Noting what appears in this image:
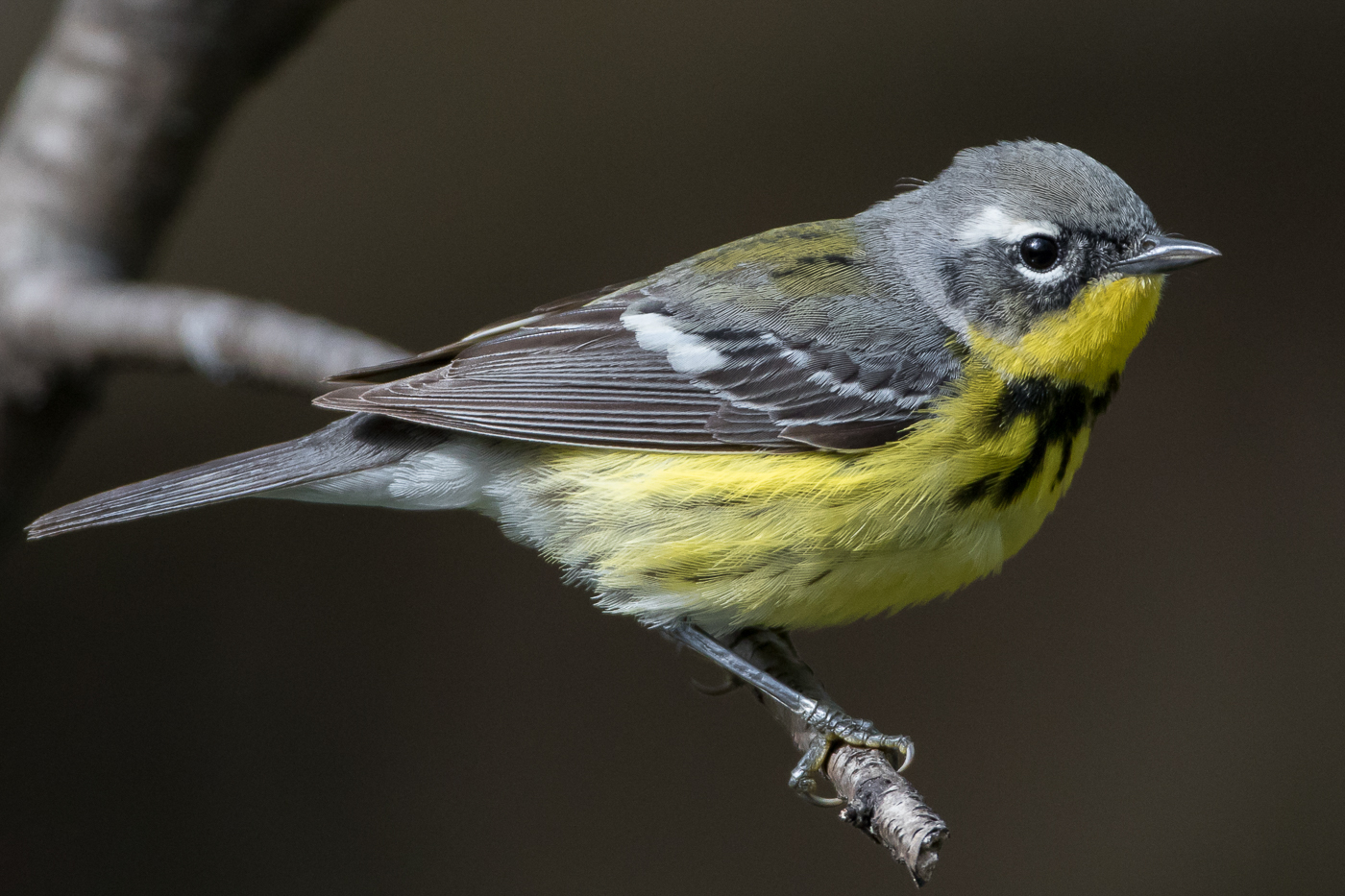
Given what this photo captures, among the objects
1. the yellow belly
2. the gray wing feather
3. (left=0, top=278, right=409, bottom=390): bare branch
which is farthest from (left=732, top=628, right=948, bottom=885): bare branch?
(left=0, top=278, right=409, bottom=390): bare branch

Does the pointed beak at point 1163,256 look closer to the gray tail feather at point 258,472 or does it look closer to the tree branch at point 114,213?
the gray tail feather at point 258,472

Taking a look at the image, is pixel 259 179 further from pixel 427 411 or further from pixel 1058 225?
pixel 1058 225

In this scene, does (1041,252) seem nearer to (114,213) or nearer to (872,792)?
(872,792)

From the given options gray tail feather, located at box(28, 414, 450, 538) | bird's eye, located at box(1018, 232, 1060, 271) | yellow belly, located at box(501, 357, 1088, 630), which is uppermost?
gray tail feather, located at box(28, 414, 450, 538)

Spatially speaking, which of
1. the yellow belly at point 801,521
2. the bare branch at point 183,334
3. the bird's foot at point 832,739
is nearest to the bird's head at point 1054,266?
the yellow belly at point 801,521

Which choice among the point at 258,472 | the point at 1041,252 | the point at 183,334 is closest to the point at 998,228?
the point at 1041,252

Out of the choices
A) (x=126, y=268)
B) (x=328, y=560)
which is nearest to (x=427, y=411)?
(x=126, y=268)

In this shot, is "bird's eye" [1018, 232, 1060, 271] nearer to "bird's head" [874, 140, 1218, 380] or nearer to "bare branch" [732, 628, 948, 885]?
"bird's head" [874, 140, 1218, 380]

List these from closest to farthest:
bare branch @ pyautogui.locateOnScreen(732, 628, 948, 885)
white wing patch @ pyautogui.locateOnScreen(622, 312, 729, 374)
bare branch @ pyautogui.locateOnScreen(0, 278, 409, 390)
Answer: bare branch @ pyautogui.locateOnScreen(732, 628, 948, 885) → white wing patch @ pyautogui.locateOnScreen(622, 312, 729, 374) → bare branch @ pyautogui.locateOnScreen(0, 278, 409, 390)
